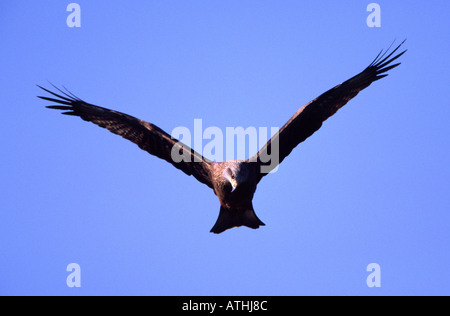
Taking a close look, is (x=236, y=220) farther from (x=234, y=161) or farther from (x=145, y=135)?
(x=145, y=135)

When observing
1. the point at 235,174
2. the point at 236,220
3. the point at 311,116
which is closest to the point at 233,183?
the point at 235,174

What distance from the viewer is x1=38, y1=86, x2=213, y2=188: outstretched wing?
688 cm

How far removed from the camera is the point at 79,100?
24.3 ft

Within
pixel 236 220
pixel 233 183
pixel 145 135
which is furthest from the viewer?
pixel 145 135

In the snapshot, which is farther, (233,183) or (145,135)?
(145,135)

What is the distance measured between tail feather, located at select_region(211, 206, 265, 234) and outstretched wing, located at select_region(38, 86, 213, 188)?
61 cm

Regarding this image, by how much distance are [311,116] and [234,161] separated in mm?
1261

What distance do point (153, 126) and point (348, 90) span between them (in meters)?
2.62

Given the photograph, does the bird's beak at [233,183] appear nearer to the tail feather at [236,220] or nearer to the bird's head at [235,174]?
the bird's head at [235,174]

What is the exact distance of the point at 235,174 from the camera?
616cm

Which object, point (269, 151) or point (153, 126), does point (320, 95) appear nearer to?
point (269, 151)

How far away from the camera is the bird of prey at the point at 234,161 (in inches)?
249

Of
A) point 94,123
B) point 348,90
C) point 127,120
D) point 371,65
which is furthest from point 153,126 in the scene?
point 371,65
